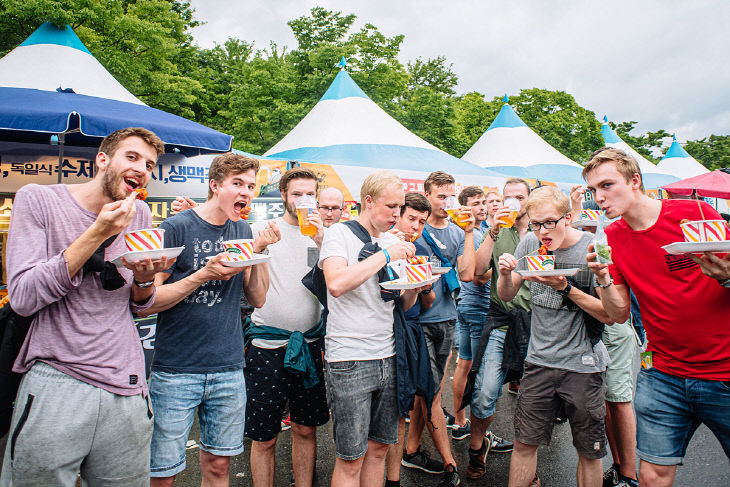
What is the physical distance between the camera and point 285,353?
2.72 m

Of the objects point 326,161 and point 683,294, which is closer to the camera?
point 683,294

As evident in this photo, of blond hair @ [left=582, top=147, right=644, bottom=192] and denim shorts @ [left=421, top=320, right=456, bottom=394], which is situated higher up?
blond hair @ [left=582, top=147, right=644, bottom=192]

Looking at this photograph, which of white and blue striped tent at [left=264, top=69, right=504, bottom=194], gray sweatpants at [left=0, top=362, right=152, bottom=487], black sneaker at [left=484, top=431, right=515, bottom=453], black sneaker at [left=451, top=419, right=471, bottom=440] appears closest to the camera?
gray sweatpants at [left=0, top=362, right=152, bottom=487]

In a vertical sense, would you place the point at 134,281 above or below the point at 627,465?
above

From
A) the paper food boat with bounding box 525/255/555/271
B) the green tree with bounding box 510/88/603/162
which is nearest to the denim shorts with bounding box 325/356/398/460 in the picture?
the paper food boat with bounding box 525/255/555/271

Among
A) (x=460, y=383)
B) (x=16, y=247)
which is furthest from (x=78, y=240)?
(x=460, y=383)

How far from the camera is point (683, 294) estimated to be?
2.10 m

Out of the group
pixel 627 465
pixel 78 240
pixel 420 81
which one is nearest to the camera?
pixel 78 240

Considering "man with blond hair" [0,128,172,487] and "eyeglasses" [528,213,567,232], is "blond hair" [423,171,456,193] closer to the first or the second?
"eyeglasses" [528,213,567,232]

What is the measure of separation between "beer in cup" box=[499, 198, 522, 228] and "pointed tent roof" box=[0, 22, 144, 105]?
548 centimetres

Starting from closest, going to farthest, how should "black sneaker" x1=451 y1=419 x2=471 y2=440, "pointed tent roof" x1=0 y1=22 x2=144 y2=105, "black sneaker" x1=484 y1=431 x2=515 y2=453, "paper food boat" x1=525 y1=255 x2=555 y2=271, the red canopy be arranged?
"paper food boat" x1=525 y1=255 x2=555 y2=271 < "black sneaker" x1=484 y1=431 x2=515 y2=453 < "black sneaker" x1=451 y1=419 x2=471 y2=440 < "pointed tent roof" x1=0 y1=22 x2=144 y2=105 < the red canopy

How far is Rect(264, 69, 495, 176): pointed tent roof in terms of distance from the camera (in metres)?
9.73

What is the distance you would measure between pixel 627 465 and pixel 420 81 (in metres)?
32.4

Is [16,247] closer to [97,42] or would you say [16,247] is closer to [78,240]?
[78,240]
